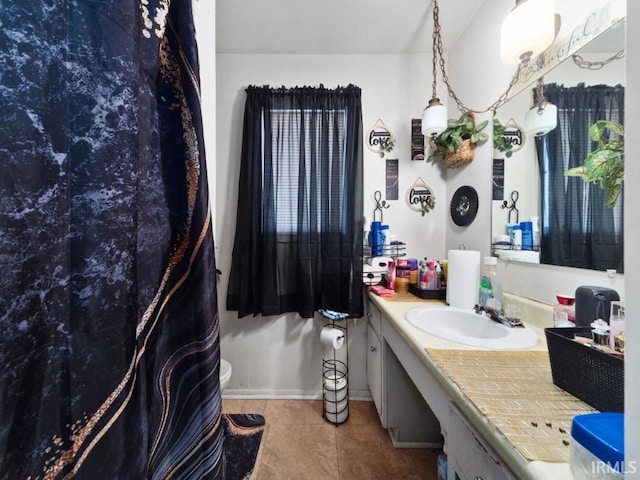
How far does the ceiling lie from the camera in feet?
4.25

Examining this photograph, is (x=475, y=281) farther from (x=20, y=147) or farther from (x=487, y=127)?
(x=20, y=147)

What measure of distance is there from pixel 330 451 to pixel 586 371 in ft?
4.03

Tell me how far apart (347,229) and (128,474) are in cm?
133

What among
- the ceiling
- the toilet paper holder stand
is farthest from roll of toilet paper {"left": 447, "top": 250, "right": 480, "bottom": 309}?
the ceiling

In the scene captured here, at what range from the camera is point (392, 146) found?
1638 mm

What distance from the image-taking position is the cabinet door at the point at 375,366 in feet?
4.35

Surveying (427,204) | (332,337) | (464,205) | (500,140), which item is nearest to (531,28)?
(500,140)

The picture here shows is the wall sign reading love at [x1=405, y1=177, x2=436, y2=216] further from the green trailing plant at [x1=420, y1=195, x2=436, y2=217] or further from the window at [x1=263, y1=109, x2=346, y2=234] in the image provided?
the window at [x1=263, y1=109, x2=346, y2=234]

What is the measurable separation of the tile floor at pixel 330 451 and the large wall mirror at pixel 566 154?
1.15 meters

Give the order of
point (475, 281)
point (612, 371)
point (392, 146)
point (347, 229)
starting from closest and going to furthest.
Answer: point (612, 371)
point (475, 281)
point (347, 229)
point (392, 146)

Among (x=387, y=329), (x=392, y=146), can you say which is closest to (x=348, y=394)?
(x=387, y=329)

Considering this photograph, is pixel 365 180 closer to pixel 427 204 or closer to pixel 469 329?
pixel 427 204

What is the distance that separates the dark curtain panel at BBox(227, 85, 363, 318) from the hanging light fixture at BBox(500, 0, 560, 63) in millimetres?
785

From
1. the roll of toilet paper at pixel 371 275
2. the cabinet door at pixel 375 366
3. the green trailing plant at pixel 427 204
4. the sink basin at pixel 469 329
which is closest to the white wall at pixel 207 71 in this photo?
the sink basin at pixel 469 329
